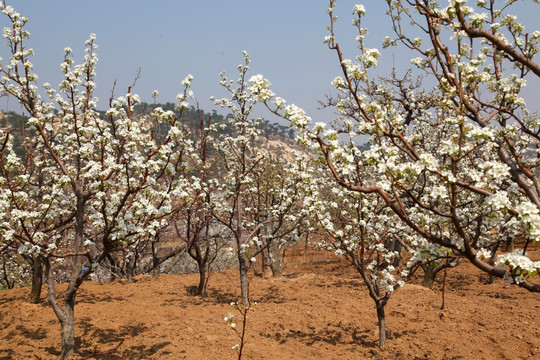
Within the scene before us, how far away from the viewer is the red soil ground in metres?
7.42

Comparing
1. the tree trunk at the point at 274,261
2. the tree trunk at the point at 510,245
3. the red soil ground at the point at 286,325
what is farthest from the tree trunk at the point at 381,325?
the tree trunk at the point at 510,245

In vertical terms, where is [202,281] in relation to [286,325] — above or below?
above

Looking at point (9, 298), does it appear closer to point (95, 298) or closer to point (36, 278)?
point (36, 278)

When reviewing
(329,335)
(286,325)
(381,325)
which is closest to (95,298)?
(286,325)

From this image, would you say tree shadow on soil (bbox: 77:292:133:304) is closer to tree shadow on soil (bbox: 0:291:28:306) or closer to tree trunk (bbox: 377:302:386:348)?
tree shadow on soil (bbox: 0:291:28:306)

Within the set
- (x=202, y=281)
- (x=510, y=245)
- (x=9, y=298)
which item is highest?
(x=510, y=245)

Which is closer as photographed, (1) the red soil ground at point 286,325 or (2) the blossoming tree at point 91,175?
(2) the blossoming tree at point 91,175

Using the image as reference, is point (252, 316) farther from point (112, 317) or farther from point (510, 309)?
point (510, 309)

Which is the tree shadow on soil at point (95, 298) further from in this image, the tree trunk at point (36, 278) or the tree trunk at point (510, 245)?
the tree trunk at point (510, 245)

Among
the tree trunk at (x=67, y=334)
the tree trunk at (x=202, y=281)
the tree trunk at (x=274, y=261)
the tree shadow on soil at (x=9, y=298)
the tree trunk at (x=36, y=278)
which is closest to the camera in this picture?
the tree trunk at (x=67, y=334)

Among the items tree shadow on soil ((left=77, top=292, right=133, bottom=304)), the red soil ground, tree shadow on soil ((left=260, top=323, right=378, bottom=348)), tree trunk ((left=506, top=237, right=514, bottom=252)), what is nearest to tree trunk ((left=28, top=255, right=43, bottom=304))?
the red soil ground

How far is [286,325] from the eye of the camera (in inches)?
363

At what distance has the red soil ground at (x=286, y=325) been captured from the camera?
7418 millimetres

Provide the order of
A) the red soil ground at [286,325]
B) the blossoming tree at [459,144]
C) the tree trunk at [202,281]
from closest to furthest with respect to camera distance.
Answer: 1. the blossoming tree at [459,144]
2. the red soil ground at [286,325]
3. the tree trunk at [202,281]
